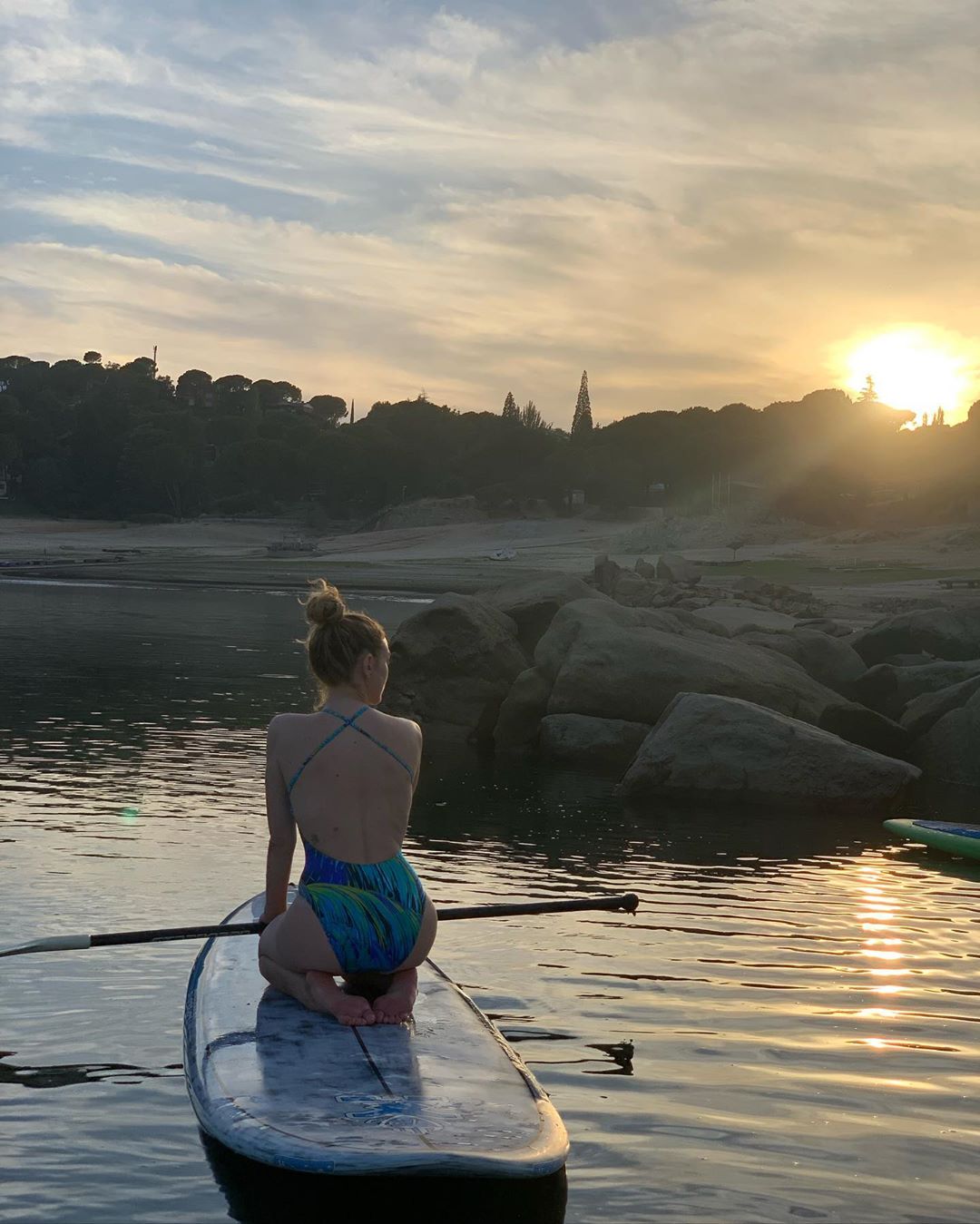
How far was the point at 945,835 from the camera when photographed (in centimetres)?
1366

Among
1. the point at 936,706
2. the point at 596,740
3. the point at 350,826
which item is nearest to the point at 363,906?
the point at 350,826

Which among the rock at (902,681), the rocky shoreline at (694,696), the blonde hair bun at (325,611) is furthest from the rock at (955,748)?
the blonde hair bun at (325,611)

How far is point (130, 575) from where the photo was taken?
70875mm

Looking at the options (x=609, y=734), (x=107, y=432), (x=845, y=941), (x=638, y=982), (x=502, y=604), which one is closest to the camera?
(x=638, y=982)

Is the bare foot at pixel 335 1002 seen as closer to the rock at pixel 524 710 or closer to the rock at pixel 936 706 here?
the rock at pixel 936 706

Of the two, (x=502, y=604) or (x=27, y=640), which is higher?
(x=502, y=604)

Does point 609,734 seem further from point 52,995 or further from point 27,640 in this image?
point 27,640

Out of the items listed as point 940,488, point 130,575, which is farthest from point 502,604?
point 940,488

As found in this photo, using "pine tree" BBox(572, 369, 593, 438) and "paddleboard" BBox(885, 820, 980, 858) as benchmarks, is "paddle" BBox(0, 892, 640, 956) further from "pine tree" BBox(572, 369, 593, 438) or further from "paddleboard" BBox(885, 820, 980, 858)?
"pine tree" BBox(572, 369, 593, 438)

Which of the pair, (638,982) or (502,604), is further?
(502,604)

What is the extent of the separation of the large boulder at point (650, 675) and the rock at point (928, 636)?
18.8 feet

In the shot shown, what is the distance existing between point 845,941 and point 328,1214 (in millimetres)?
5777

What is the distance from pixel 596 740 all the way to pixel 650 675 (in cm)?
109

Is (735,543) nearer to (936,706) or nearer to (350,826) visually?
(936,706)
